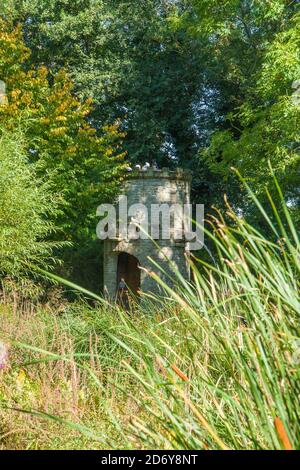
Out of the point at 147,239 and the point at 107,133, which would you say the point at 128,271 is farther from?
the point at 107,133

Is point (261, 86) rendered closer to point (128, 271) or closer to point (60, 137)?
point (60, 137)

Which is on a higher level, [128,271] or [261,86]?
[261,86]

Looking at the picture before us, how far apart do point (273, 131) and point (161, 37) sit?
7.83 m

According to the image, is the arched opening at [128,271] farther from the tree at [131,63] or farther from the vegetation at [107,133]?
the tree at [131,63]

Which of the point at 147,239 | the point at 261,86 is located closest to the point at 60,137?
the point at 147,239

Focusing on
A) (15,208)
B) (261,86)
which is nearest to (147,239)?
(15,208)

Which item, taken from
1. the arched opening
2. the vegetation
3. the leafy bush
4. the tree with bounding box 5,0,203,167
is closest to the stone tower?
the vegetation

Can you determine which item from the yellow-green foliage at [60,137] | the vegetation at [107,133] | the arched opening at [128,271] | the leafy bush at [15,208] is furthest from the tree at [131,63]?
the leafy bush at [15,208]

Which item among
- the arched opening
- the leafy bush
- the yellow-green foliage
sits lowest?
the leafy bush

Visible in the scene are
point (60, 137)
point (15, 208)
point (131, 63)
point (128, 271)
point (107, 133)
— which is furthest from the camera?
point (128, 271)

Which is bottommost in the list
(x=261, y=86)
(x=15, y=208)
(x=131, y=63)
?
(x=15, y=208)

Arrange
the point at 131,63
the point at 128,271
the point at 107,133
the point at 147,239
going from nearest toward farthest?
the point at 147,239, the point at 107,133, the point at 131,63, the point at 128,271

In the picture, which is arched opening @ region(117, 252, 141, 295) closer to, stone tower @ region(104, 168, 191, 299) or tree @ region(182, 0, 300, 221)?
stone tower @ region(104, 168, 191, 299)

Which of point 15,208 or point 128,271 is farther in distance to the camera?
point 128,271
